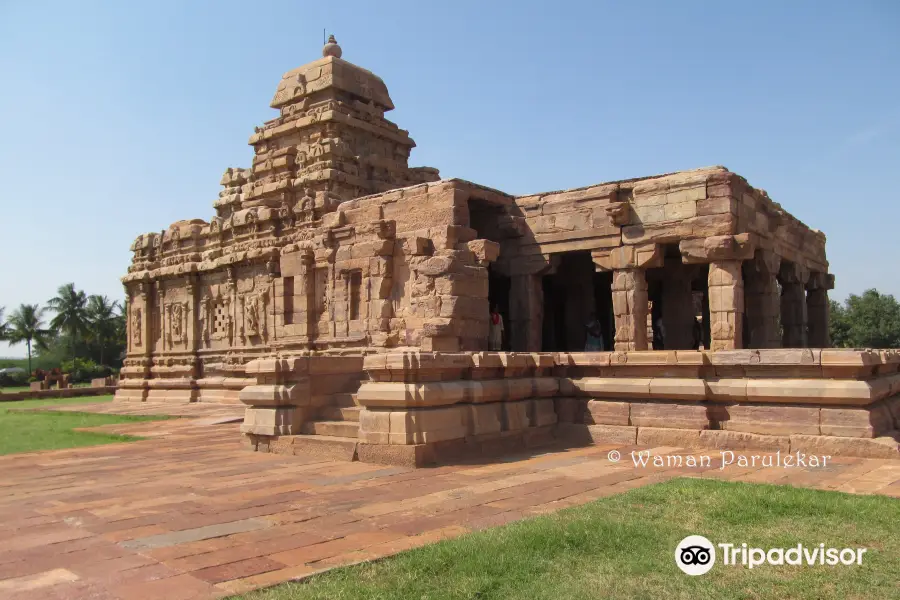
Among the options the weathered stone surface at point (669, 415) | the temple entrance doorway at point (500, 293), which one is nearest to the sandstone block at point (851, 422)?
the weathered stone surface at point (669, 415)

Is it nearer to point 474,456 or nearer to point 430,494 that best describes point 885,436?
point 474,456

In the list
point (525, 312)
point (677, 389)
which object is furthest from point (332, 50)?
point (677, 389)

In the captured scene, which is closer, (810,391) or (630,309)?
(810,391)

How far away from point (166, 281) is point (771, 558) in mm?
22737

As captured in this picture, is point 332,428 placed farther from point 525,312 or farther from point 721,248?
point 721,248

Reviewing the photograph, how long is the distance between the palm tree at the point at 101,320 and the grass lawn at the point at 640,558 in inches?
2202

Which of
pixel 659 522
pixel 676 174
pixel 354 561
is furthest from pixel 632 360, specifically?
pixel 354 561

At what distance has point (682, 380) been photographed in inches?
378

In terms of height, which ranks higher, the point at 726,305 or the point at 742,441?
the point at 726,305

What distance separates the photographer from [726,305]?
1170cm

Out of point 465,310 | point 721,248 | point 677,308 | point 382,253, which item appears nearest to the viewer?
point 721,248

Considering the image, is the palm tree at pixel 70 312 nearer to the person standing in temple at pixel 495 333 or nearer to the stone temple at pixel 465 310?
the stone temple at pixel 465 310

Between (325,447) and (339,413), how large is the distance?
1.06m

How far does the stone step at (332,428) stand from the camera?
30.1 ft
